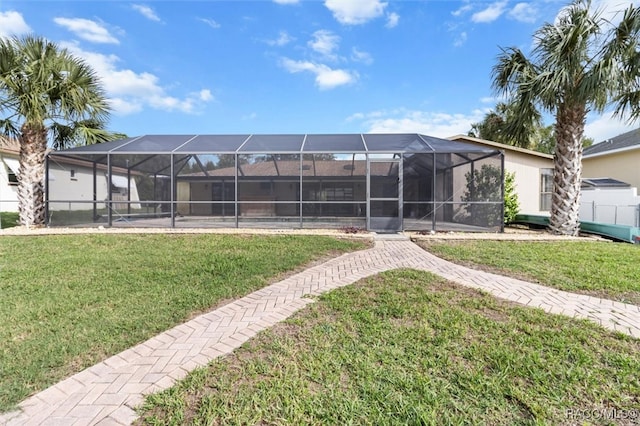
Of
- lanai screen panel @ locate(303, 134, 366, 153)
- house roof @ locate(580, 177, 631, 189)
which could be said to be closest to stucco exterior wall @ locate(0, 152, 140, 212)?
lanai screen panel @ locate(303, 134, 366, 153)

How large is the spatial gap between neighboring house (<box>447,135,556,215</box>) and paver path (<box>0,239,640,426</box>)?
420 inches

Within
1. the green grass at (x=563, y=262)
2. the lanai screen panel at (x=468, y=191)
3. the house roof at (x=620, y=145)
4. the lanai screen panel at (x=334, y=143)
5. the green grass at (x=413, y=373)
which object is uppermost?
the house roof at (x=620, y=145)

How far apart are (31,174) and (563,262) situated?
15.1 metres

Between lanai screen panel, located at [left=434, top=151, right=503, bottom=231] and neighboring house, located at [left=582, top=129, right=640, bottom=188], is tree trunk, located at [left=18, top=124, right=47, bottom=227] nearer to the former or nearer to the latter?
lanai screen panel, located at [left=434, top=151, right=503, bottom=231]

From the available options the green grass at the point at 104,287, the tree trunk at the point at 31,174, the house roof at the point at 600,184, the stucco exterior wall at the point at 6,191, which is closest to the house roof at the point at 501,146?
the house roof at the point at 600,184

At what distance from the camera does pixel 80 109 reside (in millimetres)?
9602

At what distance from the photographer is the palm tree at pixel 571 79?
7.00m

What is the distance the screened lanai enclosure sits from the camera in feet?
31.9

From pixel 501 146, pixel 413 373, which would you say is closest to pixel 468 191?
pixel 501 146

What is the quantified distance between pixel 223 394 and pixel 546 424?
1990mm

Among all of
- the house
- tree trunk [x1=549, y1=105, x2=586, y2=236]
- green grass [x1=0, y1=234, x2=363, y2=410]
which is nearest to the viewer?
green grass [x1=0, y1=234, x2=363, y2=410]

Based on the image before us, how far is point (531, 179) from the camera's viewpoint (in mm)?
13469

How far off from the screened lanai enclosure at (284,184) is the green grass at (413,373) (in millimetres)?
6829

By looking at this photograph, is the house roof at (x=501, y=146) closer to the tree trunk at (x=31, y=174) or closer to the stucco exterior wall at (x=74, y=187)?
the stucco exterior wall at (x=74, y=187)
